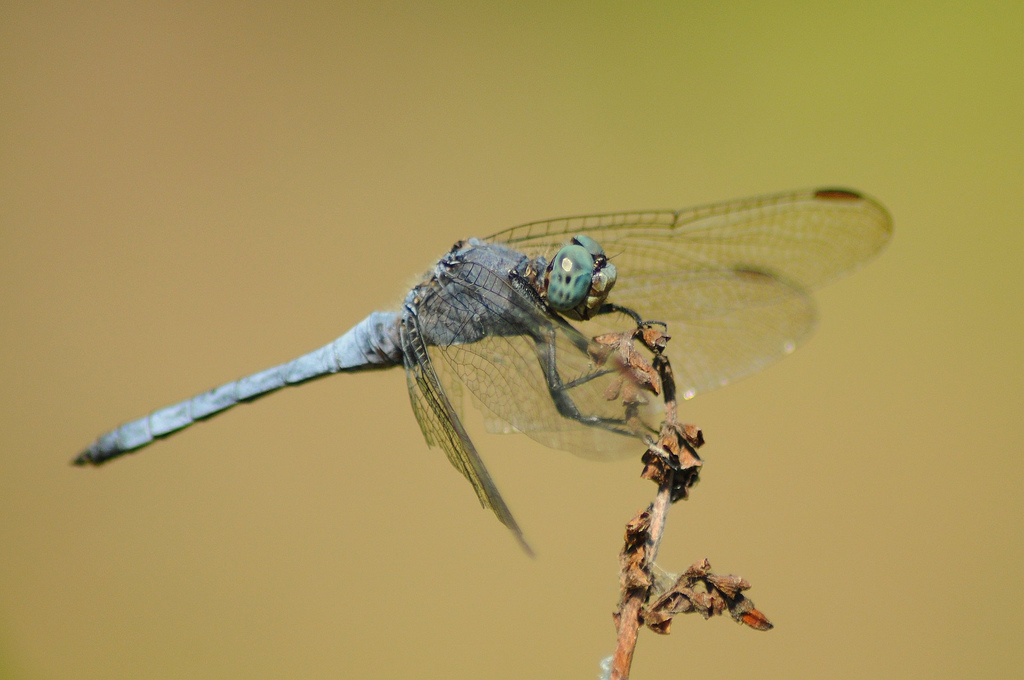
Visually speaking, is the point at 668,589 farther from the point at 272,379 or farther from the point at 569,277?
the point at 272,379

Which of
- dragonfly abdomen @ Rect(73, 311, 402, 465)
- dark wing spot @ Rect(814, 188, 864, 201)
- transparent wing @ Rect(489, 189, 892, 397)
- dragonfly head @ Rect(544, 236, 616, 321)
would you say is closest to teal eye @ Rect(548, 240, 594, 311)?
dragonfly head @ Rect(544, 236, 616, 321)

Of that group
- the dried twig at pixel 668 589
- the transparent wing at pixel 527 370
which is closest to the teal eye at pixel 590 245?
the transparent wing at pixel 527 370

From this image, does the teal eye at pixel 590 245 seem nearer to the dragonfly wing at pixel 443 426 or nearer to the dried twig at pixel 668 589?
the dragonfly wing at pixel 443 426

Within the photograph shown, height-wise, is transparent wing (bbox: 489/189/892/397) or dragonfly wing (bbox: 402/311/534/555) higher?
transparent wing (bbox: 489/189/892/397)

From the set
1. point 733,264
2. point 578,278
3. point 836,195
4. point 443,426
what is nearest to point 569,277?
point 578,278

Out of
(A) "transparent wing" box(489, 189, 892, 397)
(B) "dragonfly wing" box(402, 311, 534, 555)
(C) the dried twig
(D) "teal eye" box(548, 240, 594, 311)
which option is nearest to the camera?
(C) the dried twig

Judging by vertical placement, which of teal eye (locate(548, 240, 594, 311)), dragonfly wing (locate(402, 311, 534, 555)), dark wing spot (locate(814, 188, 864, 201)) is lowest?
dragonfly wing (locate(402, 311, 534, 555))

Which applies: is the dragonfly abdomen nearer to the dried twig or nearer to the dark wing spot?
the dried twig

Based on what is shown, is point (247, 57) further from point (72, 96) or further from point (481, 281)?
point (481, 281)
